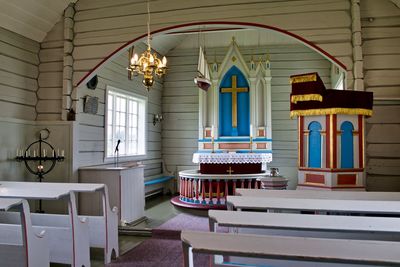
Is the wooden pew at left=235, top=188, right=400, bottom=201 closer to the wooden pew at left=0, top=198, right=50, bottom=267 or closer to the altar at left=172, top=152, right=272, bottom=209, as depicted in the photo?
the wooden pew at left=0, top=198, right=50, bottom=267

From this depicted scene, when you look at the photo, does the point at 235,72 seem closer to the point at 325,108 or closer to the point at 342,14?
the point at 342,14

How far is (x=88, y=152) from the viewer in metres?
5.16

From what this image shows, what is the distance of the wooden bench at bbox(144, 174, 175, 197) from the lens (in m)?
6.96

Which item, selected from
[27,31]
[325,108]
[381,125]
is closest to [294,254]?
[325,108]

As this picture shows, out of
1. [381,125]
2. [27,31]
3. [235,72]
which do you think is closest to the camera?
[381,125]

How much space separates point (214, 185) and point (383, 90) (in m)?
2.96

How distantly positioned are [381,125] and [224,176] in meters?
2.52

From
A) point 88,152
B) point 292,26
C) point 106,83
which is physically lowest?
point 88,152

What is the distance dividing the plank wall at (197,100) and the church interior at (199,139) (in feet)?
1.15

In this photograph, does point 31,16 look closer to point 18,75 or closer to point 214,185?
point 18,75

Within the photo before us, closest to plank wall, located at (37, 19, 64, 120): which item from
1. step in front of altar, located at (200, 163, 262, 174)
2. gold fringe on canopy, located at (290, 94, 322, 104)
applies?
step in front of altar, located at (200, 163, 262, 174)

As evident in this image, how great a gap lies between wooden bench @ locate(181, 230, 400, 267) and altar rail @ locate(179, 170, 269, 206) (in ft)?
13.2

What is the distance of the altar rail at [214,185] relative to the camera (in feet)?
18.2

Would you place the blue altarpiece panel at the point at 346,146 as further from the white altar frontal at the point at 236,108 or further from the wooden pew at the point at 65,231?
the white altar frontal at the point at 236,108
